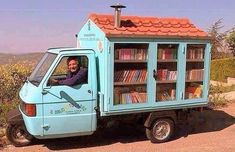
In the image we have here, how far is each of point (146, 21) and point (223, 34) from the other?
22.2 m

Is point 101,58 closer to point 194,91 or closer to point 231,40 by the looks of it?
point 194,91

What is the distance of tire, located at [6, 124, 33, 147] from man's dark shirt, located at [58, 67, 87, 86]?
1.37 m

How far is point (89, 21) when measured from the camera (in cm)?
911

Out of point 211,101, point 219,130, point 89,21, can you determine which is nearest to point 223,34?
point 211,101

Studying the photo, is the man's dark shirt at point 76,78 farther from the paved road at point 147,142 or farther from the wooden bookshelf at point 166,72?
the wooden bookshelf at point 166,72

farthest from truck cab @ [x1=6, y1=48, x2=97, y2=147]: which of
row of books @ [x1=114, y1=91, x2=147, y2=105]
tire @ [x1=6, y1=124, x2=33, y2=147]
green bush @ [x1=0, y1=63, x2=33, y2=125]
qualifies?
green bush @ [x1=0, y1=63, x2=33, y2=125]

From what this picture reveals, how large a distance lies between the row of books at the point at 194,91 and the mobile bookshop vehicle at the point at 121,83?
0.02 m

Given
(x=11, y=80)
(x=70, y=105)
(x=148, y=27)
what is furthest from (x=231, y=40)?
(x=70, y=105)

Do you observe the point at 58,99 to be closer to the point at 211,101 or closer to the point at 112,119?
the point at 112,119

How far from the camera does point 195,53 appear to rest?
9.53 m

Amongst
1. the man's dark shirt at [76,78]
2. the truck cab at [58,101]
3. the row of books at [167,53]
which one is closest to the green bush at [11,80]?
the truck cab at [58,101]

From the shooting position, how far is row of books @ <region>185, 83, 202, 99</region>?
959 cm

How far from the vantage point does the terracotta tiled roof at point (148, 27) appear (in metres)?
8.59

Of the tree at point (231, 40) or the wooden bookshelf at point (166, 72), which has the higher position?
the tree at point (231, 40)
